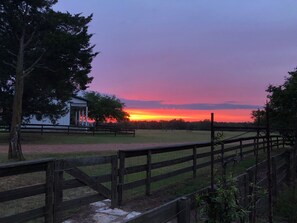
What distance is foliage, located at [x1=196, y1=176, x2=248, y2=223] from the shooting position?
3.55m

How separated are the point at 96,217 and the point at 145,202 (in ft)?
4.92

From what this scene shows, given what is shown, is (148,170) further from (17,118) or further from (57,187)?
(17,118)

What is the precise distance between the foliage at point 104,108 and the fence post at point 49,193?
61.5m

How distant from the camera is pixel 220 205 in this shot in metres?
3.56

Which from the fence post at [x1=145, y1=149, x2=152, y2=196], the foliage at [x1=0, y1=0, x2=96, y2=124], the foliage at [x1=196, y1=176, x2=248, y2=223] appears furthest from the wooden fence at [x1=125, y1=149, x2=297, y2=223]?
the foliage at [x1=0, y1=0, x2=96, y2=124]

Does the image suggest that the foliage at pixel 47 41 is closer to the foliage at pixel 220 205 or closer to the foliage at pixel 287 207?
the foliage at pixel 287 207

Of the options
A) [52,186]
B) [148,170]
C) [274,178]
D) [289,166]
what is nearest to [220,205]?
[52,186]

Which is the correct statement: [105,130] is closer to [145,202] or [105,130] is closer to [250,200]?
[145,202]

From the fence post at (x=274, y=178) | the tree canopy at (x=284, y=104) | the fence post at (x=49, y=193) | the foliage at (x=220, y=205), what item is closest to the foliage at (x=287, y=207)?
the fence post at (x=274, y=178)

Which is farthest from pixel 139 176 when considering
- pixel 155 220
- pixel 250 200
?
pixel 155 220

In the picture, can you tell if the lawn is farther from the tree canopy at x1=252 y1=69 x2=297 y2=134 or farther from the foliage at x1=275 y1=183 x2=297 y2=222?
the foliage at x1=275 y1=183 x2=297 y2=222

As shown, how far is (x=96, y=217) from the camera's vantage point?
Answer: 6.65m

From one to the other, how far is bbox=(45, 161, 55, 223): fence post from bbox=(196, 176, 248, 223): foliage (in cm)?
283

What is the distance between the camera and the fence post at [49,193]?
5.66m
